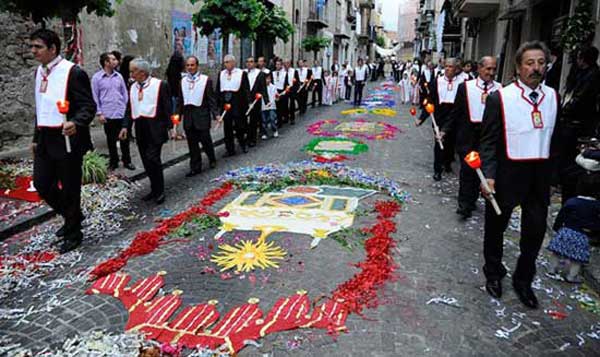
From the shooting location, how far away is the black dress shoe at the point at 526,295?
4.61 meters

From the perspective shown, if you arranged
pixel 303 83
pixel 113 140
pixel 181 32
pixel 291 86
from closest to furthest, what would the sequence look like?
pixel 113 140
pixel 291 86
pixel 181 32
pixel 303 83

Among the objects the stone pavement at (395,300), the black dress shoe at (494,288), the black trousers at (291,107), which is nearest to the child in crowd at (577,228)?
the stone pavement at (395,300)

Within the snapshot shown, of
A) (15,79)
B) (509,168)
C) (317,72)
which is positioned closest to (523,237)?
(509,168)

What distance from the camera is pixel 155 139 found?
7746 mm

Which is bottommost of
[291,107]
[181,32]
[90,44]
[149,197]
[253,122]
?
[149,197]

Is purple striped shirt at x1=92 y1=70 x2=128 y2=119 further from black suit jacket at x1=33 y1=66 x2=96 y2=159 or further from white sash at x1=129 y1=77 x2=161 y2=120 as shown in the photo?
black suit jacket at x1=33 y1=66 x2=96 y2=159

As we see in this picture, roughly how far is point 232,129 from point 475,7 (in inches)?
611

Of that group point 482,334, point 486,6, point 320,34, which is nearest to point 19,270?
point 482,334

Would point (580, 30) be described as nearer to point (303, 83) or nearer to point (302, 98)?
point (303, 83)

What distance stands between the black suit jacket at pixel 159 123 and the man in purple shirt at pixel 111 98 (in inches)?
57.2

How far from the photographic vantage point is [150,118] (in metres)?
7.73

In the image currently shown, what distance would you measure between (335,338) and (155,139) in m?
4.66

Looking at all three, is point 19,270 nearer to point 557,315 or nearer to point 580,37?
point 557,315

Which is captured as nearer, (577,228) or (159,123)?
(577,228)
